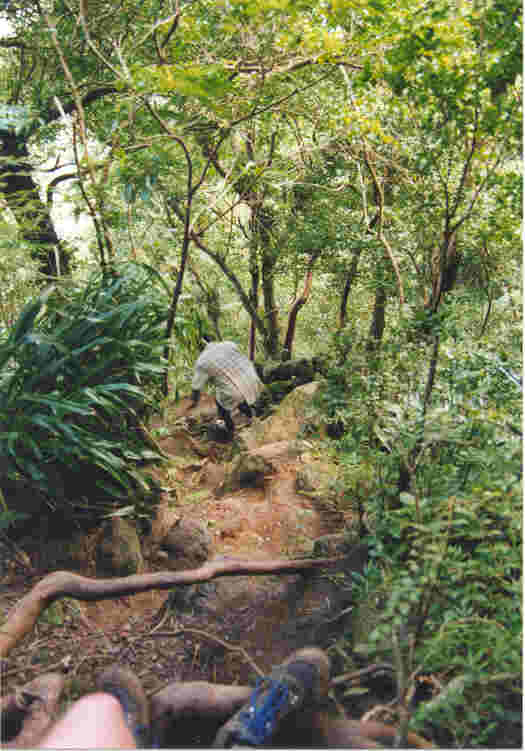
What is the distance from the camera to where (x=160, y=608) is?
2838 millimetres

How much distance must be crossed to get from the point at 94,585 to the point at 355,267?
14.3 ft

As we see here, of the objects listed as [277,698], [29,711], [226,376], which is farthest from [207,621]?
[226,376]

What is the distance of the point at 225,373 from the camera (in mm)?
5660

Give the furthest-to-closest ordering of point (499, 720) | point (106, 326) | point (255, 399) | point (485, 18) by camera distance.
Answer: point (255, 399) → point (106, 326) → point (485, 18) → point (499, 720)

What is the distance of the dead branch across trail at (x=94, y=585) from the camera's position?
2.09m

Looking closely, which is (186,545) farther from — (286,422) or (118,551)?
(286,422)

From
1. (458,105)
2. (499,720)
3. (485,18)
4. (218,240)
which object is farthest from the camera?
(218,240)

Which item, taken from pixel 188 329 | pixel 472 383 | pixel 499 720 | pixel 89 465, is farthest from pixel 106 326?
pixel 499 720

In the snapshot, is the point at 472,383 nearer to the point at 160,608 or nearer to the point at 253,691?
the point at 253,691

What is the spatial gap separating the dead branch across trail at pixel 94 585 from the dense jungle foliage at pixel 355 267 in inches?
22.3

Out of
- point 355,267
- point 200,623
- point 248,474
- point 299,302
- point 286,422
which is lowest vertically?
point 200,623

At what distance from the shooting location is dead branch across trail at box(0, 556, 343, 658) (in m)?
2.09

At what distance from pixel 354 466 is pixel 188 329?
8.50 feet

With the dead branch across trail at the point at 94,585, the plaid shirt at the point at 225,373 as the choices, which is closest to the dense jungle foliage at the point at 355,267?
the plaid shirt at the point at 225,373
